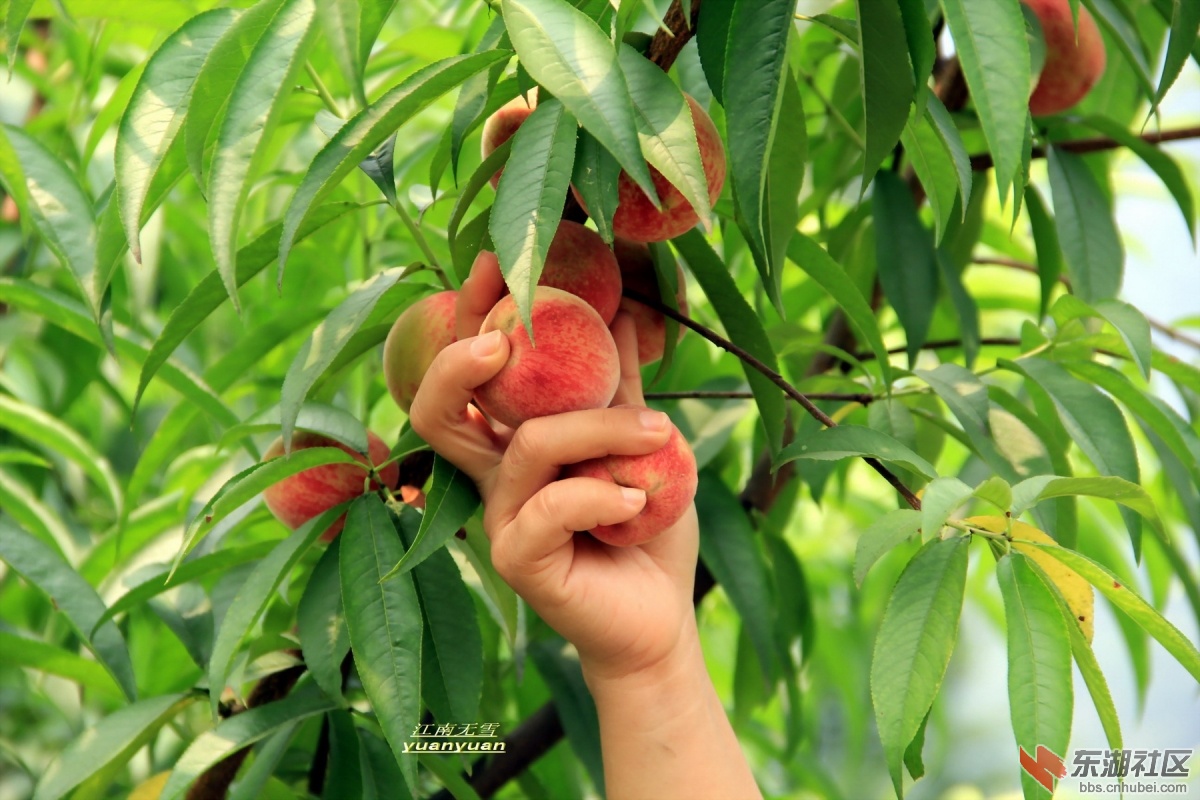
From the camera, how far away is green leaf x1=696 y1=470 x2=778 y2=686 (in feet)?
2.85

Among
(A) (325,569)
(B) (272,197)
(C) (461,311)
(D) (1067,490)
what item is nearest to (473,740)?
(A) (325,569)

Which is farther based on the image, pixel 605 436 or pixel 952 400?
pixel 952 400

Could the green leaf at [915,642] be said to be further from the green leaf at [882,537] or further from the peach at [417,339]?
the peach at [417,339]

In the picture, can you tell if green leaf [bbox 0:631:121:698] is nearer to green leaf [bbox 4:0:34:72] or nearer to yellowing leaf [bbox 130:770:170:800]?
yellowing leaf [bbox 130:770:170:800]

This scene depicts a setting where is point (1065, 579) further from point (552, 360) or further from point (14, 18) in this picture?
Answer: point (14, 18)

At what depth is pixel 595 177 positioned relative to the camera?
1.73 ft

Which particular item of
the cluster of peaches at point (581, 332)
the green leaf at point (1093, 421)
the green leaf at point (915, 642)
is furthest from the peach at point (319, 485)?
the green leaf at point (1093, 421)

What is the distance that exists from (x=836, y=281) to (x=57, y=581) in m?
0.57

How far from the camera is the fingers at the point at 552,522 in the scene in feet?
1.94

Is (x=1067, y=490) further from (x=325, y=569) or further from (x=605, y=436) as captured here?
(x=325, y=569)

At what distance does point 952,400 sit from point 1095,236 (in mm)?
297

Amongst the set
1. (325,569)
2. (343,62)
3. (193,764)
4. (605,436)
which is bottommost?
(193,764)

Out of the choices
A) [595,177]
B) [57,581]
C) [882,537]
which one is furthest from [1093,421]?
[57,581]

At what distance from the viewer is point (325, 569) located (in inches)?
27.2
